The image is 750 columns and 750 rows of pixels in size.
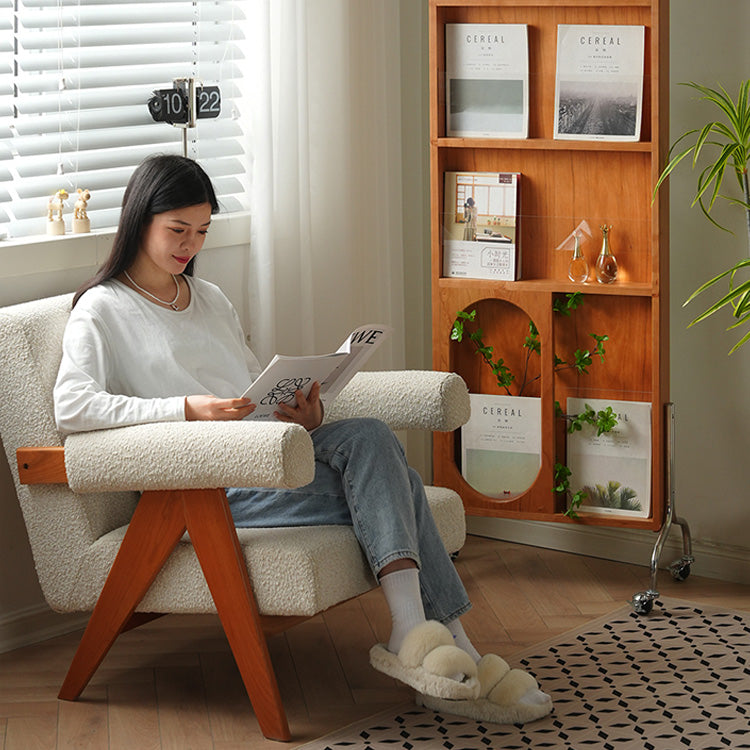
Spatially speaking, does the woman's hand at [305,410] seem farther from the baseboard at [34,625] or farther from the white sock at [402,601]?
the baseboard at [34,625]

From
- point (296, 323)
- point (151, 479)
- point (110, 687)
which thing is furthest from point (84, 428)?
point (296, 323)

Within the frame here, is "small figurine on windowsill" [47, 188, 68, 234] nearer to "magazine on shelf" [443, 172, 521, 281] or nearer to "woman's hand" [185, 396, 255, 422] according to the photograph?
"woman's hand" [185, 396, 255, 422]

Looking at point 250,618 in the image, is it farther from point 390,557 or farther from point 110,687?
point 110,687

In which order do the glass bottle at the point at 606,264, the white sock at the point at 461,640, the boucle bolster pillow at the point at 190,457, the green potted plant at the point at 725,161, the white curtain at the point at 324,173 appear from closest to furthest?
the boucle bolster pillow at the point at 190,457 < the white sock at the point at 461,640 < the green potted plant at the point at 725,161 < the glass bottle at the point at 606,264 < the white curtain at the point at 324,173

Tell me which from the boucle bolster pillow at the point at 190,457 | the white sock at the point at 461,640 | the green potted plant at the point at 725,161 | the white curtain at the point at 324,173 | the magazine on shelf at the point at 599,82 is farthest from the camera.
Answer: the white curtain at the point at 324,173

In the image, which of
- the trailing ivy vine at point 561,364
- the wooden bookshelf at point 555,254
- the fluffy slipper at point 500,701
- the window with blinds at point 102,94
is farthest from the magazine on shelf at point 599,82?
the fluffy slipper at point 500,701

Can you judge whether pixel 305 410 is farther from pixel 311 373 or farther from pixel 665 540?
pixel 665 540

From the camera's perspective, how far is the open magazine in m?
2.25

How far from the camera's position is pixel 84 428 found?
2.28 meters

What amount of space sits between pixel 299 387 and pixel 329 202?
976 millimetres

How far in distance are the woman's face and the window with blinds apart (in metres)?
0.45

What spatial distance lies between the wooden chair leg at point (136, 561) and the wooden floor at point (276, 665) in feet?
0.55

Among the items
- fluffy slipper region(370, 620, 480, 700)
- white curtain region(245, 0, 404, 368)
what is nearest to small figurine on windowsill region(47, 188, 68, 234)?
white curtain region(245, 0, 404, 368)

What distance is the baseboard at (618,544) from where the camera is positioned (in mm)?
3111
